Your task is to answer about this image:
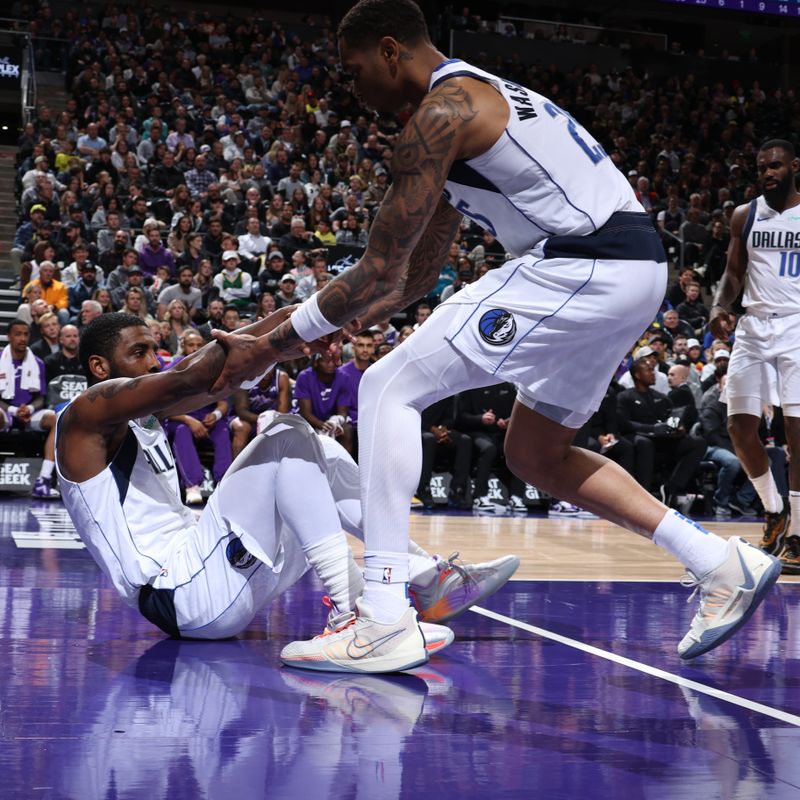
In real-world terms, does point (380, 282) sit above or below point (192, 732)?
above

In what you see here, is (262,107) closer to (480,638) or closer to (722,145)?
(722,145)

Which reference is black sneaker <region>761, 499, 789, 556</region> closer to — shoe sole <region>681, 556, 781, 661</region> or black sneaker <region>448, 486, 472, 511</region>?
shoe sole <region>681, 556, 781, 661</region>

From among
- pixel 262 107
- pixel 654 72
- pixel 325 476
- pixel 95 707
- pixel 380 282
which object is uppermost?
pixel 654 72

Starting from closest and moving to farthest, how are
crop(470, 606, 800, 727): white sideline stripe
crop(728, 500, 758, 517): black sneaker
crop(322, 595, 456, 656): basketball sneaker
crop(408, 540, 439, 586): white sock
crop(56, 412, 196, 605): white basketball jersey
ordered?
crop(470, 606, 800, 727): white sideline stripe, crop(322, 595, 456, 656): basketball sneaker, crop(56, 412, 196, 605): white basketball jersey, crop(408, 540, 439, 586): white sock, crop(728, 500, 758, 517): black sneaker

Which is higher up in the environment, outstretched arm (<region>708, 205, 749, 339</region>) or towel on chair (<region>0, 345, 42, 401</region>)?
outstretched arm (<region>708, 205, 749, 339</region>)

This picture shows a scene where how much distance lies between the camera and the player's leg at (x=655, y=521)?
264 cm

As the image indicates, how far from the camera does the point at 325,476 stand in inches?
112

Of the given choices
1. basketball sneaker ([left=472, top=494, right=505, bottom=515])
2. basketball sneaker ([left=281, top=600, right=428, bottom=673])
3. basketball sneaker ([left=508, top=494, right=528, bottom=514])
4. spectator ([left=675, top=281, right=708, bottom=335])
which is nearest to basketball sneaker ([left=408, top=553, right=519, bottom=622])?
basketball sneaker ([left=281, top=600, right=428, bottom=673])

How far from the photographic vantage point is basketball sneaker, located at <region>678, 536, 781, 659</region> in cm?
264

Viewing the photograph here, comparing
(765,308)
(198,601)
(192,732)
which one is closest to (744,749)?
(192,732)

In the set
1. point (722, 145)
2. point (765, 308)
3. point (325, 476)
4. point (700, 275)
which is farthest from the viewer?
point (722, 145)

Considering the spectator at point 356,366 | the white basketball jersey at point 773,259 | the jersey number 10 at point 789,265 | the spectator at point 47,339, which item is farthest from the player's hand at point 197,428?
the jersey number 10 at point 789,265

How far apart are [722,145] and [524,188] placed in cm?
1826

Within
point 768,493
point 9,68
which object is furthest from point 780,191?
point 9,68
